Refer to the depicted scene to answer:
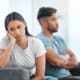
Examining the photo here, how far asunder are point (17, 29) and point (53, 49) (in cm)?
49

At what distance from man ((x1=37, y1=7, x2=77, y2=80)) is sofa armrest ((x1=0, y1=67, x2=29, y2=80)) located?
0.62 metres

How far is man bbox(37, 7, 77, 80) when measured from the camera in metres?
2.57

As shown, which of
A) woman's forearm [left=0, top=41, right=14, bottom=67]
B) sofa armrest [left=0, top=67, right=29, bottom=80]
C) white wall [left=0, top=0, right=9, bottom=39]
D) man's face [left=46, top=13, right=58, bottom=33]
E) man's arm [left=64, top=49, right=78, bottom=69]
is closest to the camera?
sofa armrest [left=0, top=67, right=29, bottom=80]

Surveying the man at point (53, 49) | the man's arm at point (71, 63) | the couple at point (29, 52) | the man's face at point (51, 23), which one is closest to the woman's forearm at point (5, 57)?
the couple at point (29, 52)

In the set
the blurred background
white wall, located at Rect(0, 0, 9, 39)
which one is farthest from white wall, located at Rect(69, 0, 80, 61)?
white wall, located at Rect(0, 0, 9, 39)

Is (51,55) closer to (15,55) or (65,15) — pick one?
(15,55)

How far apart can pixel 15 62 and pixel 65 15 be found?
5.69 ft

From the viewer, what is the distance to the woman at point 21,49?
2.36 metres

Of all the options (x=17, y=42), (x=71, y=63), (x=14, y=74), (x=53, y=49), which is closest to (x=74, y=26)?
(x=71, y=63)

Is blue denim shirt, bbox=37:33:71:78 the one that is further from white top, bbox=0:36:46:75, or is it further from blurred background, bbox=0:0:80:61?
blurred background, bbox=0:0:80:61

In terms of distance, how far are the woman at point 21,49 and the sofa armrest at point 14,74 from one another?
32 cm

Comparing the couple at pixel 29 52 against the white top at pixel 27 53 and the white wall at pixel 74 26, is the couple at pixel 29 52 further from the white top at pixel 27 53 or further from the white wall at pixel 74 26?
the white wall at pixel 74 26

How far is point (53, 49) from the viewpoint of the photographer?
8.59 ft

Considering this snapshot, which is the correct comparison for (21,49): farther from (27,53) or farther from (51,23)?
(51,23)
